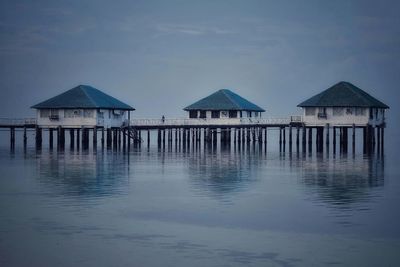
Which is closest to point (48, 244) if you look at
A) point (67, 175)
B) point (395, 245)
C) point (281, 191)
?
point (395, 245)

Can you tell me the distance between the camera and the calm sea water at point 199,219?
18.7m

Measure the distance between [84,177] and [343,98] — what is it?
3706 centimetres

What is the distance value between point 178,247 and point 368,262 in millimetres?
4590

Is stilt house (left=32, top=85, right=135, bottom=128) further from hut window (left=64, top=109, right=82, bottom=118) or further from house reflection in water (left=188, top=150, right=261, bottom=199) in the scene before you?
house reflection in water (left=188, top=150, right=261, bottom=199)

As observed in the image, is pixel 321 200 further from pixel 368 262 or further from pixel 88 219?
pixel 368 262

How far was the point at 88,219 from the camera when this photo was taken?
930 inches

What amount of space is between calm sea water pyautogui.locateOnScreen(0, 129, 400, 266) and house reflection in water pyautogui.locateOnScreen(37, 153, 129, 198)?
3.4 inches

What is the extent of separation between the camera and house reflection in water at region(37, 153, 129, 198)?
31639 millimetres

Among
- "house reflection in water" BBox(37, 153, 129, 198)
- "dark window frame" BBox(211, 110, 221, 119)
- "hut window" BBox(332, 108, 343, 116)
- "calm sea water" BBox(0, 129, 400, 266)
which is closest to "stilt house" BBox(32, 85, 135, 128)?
"dark window frame" BBox(211, 110, 221, 119)

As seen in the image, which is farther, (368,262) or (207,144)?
(207,144)

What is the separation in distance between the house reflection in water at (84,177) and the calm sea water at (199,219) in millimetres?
86

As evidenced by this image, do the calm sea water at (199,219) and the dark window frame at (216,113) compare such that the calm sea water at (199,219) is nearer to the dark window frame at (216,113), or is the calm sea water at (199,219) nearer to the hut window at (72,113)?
the hut window at (72,113)

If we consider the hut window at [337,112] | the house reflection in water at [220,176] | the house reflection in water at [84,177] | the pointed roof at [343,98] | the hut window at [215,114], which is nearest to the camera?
the house reflection in water at [84,177]

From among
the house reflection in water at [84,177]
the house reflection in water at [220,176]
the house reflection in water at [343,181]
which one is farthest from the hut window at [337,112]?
the house reflection in water at [84,177]
